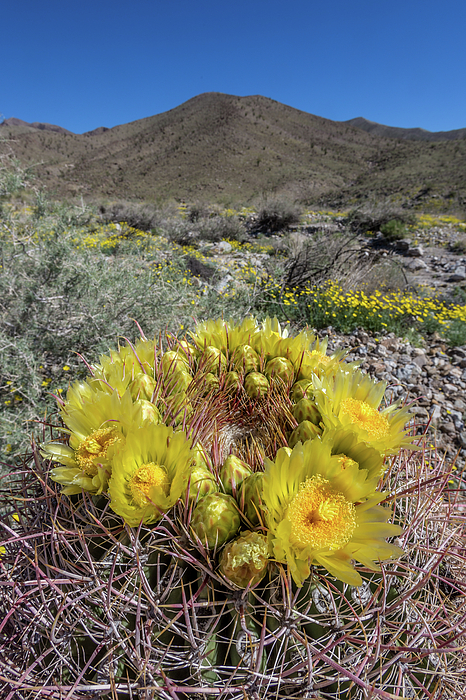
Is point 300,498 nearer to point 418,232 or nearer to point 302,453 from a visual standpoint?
point 302,453

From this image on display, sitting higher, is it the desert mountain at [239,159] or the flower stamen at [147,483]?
the desert mountain at [239,159]

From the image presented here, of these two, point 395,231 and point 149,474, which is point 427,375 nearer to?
point 149,474

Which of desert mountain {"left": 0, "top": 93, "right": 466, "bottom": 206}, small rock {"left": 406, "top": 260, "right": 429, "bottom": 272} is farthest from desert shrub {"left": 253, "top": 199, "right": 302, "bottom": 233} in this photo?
desert mountain {"left": 0, "top": 93, "right": 466, "bottom": 206}

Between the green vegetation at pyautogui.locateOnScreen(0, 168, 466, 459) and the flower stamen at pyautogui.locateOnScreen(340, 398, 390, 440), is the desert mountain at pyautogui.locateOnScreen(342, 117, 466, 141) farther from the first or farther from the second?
the flower stamen at pyautogui.locateOnScreen(340, 398, 390, 440)

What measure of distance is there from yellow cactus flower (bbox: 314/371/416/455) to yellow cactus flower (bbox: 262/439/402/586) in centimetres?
11

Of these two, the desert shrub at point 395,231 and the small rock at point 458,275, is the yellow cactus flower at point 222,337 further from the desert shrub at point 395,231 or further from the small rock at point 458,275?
the desert shrub at point 395,231

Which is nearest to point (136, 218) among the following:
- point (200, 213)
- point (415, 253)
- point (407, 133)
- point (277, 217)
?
point (200, 213)

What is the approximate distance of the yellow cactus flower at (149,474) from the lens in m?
0.61

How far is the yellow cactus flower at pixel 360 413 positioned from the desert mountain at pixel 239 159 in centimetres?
2188

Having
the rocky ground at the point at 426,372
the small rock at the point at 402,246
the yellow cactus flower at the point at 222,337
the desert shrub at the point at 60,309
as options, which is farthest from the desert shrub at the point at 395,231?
the yellow cactus flower at the point at 222,337

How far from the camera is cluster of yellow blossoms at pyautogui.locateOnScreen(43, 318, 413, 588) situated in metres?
0.59

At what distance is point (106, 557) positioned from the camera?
642 millimetres

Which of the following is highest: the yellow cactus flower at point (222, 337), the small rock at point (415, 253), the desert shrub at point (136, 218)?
the desert shrub at point (136, 218)

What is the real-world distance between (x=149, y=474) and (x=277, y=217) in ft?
40.8
